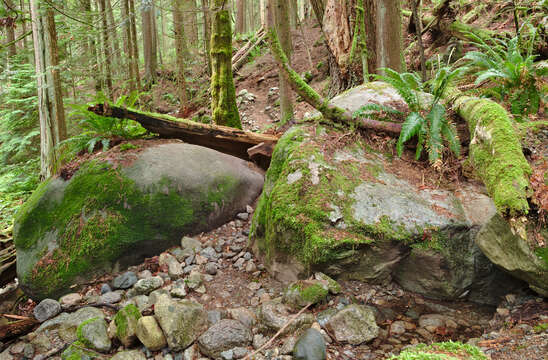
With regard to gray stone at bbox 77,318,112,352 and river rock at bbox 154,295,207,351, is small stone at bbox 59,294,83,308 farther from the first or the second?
river rock at bbox 154,295,207,351

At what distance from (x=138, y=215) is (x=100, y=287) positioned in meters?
0.99

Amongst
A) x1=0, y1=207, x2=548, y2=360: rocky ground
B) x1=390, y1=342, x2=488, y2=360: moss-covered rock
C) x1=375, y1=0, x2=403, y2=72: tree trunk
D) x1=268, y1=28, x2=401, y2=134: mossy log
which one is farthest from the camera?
x1=375, y1=0, x2=403, y2=72: tree trunk

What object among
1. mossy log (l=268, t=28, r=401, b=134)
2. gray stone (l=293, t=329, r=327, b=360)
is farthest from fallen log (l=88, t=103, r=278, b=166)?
gray stone (l=293, t=329, r=327, b=360)

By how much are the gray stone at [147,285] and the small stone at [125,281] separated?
0.65 feet

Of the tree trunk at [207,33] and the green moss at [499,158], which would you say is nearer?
the green moss at [499,158]

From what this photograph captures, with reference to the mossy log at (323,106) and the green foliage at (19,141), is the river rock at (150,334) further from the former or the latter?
the green foliage at (19,141)

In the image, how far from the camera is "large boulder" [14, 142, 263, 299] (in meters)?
4.14

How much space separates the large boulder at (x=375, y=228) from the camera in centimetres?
314

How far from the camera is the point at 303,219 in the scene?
3361 millimetres

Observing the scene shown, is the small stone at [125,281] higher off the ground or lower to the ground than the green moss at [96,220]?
lower

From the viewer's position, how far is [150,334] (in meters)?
2.93

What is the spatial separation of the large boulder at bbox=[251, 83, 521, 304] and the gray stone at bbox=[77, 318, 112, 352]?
175cm

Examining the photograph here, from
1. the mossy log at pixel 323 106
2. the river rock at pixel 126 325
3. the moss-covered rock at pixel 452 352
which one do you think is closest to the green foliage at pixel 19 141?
the river rock at pixel 126 325

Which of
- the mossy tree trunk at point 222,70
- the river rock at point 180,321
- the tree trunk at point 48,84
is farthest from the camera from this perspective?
the tree trunk at point 48,84
